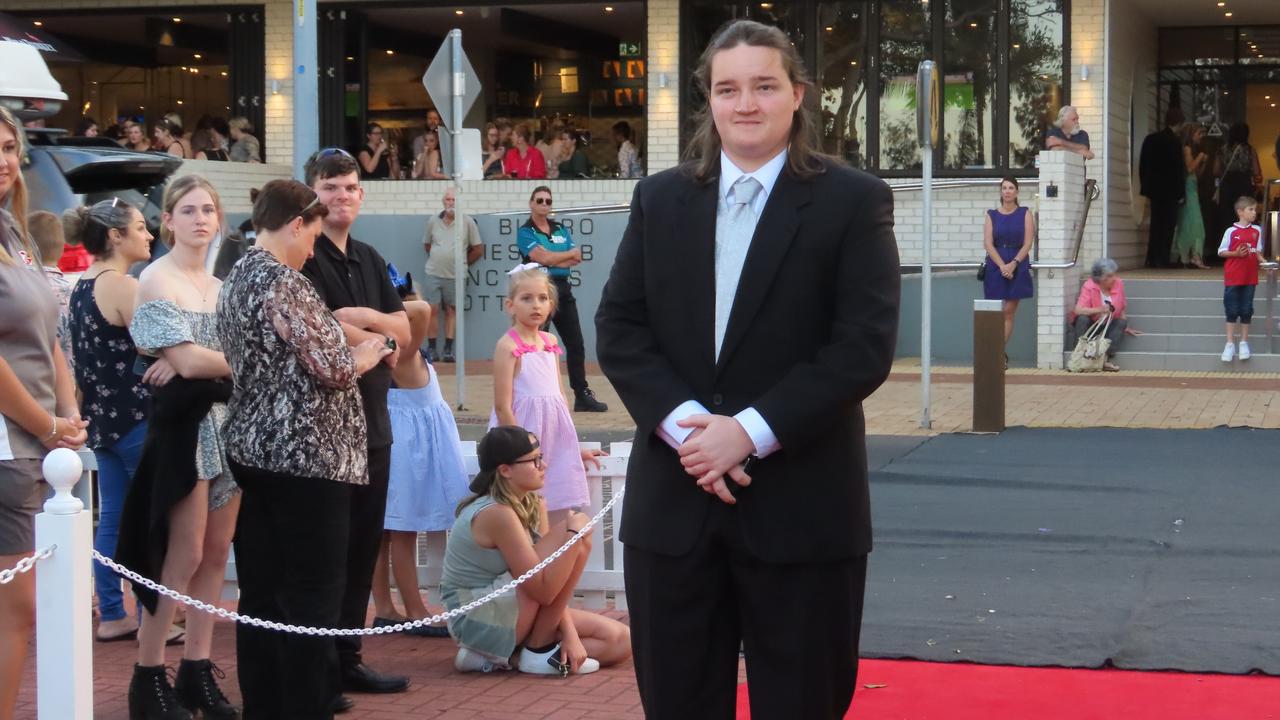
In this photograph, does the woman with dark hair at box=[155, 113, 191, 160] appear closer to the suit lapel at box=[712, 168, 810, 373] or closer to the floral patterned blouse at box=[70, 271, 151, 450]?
the floral patterned blouse at box=[70, 271, 151, 450]

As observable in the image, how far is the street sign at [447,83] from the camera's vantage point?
47.0 ft

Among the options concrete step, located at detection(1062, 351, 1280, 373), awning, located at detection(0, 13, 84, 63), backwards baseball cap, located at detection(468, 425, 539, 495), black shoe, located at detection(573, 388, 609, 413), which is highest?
awning, located at detection(0, 13, 84, 63)

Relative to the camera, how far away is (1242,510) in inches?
362

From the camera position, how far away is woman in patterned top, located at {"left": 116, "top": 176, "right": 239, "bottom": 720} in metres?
5.57

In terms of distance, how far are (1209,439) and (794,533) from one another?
9.48m

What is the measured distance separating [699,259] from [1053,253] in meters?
15.9

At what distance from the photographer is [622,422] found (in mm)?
13992

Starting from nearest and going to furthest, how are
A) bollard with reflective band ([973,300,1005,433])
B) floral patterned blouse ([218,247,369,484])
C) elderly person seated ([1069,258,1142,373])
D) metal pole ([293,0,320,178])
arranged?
floral patterned blouse ([218,247,369,484])
bollard with reflective band ([973,300,1005,433])
metal pole ([293,0,320,178])
elderly person seated ([1069,258,1142,373])

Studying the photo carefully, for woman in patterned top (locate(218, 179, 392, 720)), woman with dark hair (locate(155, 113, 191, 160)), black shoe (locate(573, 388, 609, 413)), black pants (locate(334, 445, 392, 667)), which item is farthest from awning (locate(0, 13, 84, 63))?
woman in patterned top (locate(218, 179, 392, 720))

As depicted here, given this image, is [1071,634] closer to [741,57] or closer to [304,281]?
[304,281]

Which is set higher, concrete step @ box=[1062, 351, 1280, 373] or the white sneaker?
concrete step @ box=[1062, 351, 1280, 373]

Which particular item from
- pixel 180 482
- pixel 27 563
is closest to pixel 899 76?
pixel 180 482

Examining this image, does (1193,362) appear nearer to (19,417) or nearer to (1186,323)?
(1186,323)

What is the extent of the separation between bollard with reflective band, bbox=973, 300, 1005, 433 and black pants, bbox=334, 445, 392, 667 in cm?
744
